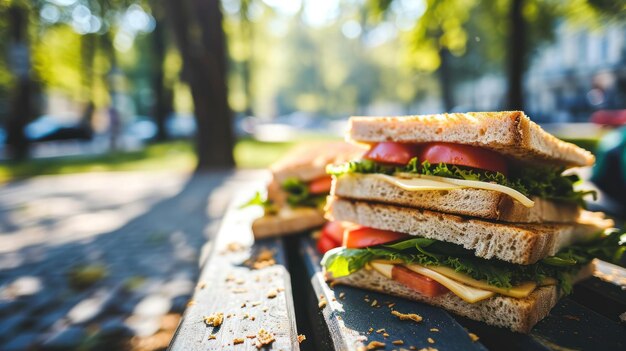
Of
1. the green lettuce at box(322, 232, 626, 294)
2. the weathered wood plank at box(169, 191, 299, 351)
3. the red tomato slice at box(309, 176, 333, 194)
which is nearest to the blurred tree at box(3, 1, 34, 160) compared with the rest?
the red tomato slice at box(309, 176, 333, 194)

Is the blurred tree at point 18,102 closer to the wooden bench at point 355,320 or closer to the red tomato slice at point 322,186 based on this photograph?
the red tomato slice at point 322,186

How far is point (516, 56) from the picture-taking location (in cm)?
1014

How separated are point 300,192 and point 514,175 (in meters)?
1.74

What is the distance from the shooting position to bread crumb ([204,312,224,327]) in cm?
152

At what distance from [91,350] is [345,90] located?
180ft

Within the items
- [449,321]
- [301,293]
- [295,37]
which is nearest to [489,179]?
[449,321]

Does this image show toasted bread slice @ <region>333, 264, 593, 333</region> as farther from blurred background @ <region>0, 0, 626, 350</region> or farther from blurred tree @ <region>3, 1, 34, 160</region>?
blurred tree @ <region>3, 1, 34, 160</region>

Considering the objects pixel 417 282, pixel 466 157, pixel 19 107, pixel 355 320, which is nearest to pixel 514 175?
pixel 466 157

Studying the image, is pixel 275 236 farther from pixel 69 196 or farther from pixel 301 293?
pixel 69 196

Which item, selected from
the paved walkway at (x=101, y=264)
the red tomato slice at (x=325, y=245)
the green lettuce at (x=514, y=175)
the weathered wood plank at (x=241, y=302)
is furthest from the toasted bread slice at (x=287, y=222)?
the paved walkway at (x=101, y=264)

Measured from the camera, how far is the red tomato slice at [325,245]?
238 cm

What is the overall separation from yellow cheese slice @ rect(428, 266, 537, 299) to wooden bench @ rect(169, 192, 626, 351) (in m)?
0.13

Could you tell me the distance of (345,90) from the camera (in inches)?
2176

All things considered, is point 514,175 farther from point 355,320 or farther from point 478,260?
point 355,320
